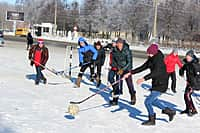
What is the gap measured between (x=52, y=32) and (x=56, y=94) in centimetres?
7874

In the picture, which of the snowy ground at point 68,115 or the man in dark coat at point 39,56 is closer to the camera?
the snowy ground at point 68,115

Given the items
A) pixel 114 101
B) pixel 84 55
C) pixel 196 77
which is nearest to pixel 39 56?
pixel 84 55

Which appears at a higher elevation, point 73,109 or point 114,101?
point 73,109

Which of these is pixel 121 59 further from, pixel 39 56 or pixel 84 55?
pixel 39 56

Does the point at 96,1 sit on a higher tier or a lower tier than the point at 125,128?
higher

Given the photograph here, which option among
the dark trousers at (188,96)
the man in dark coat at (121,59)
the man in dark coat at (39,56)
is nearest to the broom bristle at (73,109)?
the man in dark coat at (121,59)

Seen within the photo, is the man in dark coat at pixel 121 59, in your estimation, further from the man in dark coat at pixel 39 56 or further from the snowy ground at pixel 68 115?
the man in dark coat at pixel 39 56

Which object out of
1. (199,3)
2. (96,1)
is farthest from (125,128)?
(96,1)

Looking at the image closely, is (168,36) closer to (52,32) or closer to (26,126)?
(52,32)

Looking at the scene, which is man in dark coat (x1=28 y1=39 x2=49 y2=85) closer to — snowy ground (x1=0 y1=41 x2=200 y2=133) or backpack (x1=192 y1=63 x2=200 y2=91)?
snowy ground (x1=0 y1=41 x2=200 y2=133)

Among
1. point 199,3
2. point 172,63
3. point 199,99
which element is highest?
point 199,3

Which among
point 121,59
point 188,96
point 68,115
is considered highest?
point 121,59

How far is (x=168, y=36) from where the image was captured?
66250 millimetres

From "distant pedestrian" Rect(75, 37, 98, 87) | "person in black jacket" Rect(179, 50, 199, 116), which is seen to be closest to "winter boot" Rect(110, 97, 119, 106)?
"person in black jacket" Rect(179, 50, 199, 116)
